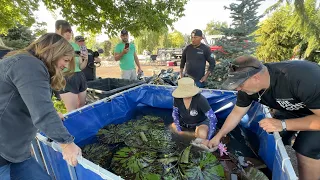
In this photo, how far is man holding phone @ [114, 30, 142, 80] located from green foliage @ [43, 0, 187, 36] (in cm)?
73

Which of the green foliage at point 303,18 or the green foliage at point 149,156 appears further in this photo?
the green foliage at point 303,18

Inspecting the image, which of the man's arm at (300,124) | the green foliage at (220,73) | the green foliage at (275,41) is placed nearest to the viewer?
the man's arm at (300,124)

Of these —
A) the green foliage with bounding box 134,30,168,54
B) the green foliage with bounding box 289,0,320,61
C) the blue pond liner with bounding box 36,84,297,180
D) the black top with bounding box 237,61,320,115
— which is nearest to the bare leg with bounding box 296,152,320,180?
the blue pond liner with bounding box 36,84,297,180

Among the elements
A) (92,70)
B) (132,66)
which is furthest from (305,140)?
(92,70)

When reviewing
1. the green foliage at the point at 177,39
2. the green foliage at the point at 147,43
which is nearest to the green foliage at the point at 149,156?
the green foliage at the point at 147,43

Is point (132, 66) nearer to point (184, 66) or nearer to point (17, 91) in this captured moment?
point (184, 66)

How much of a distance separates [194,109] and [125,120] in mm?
1514

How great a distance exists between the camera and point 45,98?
1200 millimetres

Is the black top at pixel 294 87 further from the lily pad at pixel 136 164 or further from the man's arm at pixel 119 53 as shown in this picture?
the man's arm at pixel 119 53

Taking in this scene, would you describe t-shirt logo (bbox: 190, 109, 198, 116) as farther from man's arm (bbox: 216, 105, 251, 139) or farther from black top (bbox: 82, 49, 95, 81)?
black top (bbox: 82, 49, 95, 81)

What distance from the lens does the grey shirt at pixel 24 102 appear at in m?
1.16

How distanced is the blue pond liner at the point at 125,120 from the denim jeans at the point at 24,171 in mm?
202

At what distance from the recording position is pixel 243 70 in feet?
5.49

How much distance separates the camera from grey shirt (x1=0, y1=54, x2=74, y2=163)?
1.16 m
